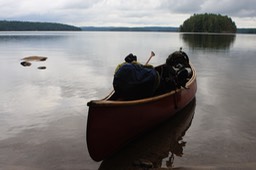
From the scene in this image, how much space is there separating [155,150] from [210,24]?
410 ft

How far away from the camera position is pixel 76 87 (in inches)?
497

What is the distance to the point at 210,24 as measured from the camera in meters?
123

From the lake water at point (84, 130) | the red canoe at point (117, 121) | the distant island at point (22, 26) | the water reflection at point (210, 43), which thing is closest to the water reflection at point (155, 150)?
the lake water at point (84, 130)

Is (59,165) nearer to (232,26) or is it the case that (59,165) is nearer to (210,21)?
(210,21)

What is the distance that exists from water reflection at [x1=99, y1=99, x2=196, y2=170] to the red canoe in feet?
0.73

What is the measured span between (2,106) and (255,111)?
8150 mm

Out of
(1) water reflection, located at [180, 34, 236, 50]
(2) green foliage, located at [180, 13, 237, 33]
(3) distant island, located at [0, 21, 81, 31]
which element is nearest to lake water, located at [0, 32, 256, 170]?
(1) water reflection, located at [180, 34, 236, 50]

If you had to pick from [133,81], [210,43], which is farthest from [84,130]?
[210,43]

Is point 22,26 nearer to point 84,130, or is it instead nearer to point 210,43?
point 210,43

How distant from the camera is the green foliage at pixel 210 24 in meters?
123

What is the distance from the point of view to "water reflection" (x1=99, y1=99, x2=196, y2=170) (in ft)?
18.5

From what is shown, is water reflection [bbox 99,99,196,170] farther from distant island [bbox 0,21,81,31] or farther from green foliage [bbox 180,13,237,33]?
distant island [bbox 0,21,81,31]

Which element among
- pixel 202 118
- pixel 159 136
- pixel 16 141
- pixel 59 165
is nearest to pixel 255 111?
pixel 202 118

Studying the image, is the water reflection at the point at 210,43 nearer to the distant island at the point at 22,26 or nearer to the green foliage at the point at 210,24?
the green foliage at the point at 210,24
